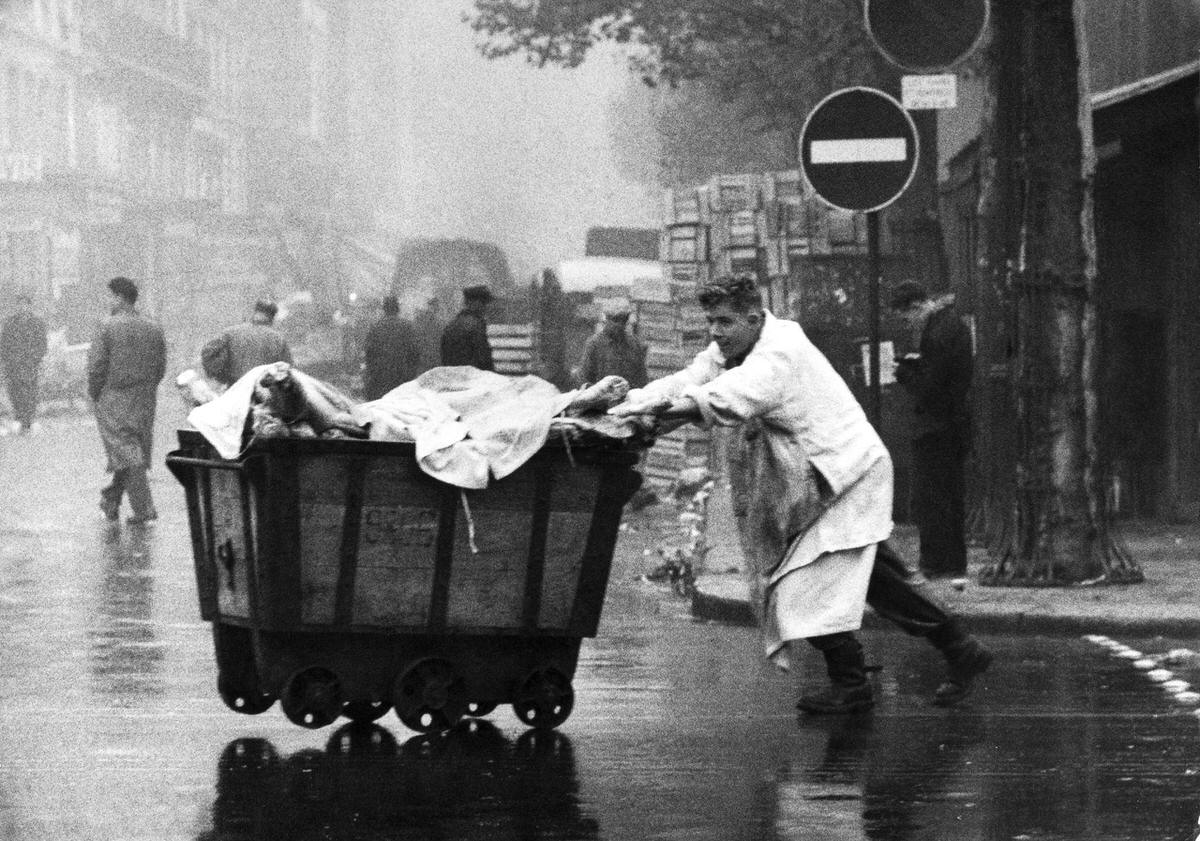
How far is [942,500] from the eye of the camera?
553 inches

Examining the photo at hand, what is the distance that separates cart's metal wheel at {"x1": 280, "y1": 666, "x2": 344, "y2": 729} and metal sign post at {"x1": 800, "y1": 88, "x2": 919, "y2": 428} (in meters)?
5.59

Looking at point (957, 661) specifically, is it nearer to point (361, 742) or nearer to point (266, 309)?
point (361, 742)

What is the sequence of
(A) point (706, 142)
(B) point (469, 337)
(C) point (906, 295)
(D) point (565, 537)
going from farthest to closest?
(A) point (706, 142) < (B) point (469, 337) < (C) point (906, 295) < (D) point (565, 537)

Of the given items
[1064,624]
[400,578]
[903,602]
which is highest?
[400,578]

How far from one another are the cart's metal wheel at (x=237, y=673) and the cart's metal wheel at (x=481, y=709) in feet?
2.22

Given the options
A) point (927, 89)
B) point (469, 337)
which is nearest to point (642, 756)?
point (927, 89)

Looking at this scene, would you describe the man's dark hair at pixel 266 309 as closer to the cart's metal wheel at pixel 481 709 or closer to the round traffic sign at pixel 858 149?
the round traffic sign at pixel 858 149

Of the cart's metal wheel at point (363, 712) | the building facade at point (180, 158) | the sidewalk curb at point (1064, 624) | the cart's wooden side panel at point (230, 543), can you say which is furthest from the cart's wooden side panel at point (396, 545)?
the building facade at point (180, 158)

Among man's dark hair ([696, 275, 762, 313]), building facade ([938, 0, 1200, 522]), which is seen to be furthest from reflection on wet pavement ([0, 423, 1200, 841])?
building facade ([938, 0, 1200, 522])

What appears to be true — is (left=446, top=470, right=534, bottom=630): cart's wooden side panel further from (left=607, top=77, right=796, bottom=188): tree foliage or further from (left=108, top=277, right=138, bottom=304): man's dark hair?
(left=607, top=77, right=796, bottom=188): tree foliage

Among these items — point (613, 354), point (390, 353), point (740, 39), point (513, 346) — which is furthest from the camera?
point (513, 346)

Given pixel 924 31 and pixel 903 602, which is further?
pixel 924 31

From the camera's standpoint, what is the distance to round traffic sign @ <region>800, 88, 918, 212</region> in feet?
44.2

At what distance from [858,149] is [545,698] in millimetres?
5558
